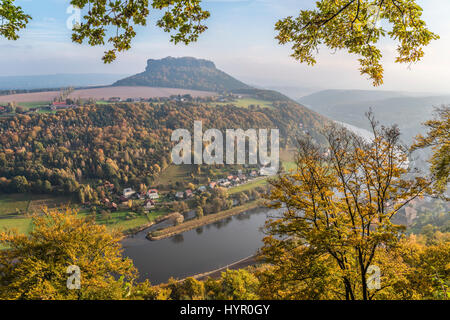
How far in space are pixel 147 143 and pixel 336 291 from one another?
7561cm

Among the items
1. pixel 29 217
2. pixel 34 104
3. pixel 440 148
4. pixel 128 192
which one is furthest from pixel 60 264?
pixel 34 104

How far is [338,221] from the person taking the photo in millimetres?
5348

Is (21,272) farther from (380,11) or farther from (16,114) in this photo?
(16,114)

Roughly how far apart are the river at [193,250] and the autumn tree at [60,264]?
65.7ft

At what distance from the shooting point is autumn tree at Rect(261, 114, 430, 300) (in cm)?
505

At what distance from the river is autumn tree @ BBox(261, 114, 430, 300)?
24.2 metres

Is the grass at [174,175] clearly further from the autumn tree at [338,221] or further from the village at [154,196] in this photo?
the autumn tree at [338,221]

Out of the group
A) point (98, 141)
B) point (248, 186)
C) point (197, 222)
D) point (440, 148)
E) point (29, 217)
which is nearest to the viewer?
point (440, 148)

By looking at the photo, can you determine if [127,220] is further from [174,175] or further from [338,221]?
[338,221]

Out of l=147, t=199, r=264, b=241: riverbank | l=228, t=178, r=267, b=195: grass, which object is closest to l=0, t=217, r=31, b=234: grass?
l=147, t=199, r=264, b=241: riverbank

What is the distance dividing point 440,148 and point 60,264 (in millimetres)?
11564

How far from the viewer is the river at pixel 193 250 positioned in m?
27.8

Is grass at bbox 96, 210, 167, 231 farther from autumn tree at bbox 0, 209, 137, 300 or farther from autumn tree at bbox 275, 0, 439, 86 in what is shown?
autumn tree at bbox 275, 0, 439, 86

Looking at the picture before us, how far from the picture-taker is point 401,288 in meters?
5.64
